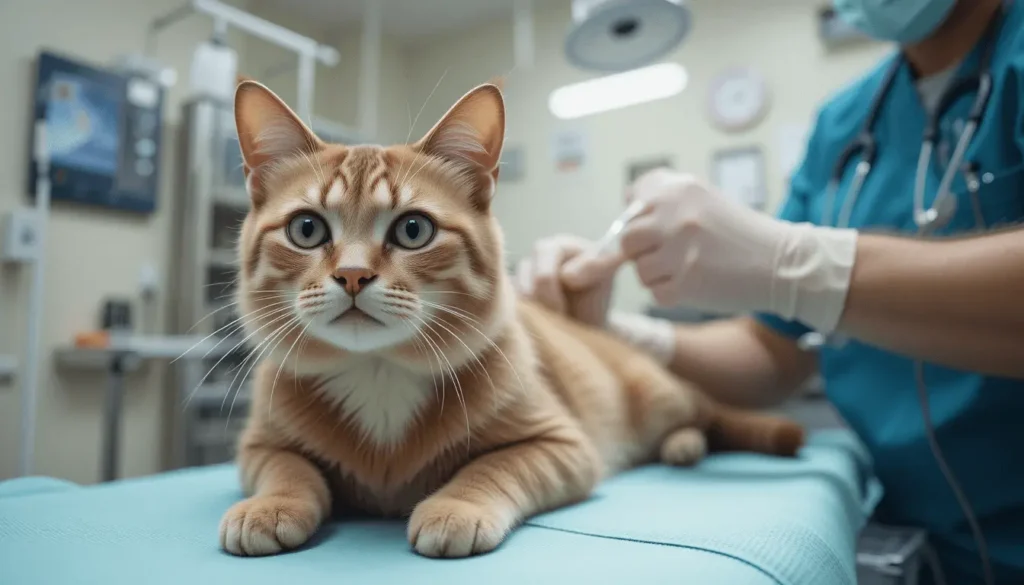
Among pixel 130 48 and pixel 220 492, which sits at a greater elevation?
pixel 130 48

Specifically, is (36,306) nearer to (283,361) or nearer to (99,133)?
(99,133)

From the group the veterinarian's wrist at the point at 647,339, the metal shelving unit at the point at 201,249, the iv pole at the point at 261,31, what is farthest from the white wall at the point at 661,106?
the veterinarian's wrist at the point at 647,339

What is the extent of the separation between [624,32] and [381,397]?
778mm

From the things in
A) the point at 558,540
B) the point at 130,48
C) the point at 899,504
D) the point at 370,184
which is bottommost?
the point at 899,504

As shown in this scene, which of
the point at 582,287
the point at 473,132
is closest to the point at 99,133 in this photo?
the point at 582,287

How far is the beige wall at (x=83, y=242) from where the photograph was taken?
1946mm

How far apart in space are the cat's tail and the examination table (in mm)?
246

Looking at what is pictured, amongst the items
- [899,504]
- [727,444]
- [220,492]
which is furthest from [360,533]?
[899,504]

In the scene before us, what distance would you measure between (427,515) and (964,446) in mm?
862

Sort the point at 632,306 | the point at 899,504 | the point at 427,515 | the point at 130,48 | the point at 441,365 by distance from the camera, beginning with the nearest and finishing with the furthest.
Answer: the point at 427,515 < the point at 441,365 < the point at 899,504 < the point at 130,48 < the point at 632,306

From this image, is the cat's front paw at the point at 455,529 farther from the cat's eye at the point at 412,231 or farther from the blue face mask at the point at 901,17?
the blue face mask at the point at 901,17

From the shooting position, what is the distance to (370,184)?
2.22 ft

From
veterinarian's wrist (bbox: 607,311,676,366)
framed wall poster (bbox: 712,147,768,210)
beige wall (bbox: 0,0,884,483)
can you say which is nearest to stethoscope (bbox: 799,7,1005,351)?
veterinarian's wrist (bbox: 607,311,676,366)

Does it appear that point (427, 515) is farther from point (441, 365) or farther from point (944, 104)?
point (944, 104)
